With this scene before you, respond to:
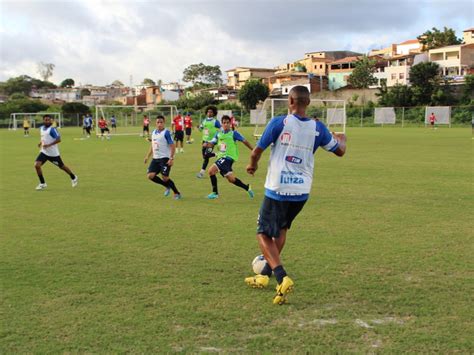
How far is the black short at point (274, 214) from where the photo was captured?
491 centimetres

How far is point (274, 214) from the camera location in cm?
491

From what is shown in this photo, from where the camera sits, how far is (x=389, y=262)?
19.4 feet

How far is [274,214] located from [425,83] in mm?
60757

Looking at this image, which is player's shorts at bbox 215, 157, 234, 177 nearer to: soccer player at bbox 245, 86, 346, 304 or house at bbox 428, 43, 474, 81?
soccer player at bbox 245, 86, 346, 304

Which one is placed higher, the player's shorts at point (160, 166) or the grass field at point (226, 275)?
the player's shorts at point (160, 166)

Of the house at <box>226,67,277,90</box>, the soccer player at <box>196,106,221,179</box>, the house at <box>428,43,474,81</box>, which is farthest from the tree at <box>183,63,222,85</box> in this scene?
the soccer player at <box>196,106,221,179</box>

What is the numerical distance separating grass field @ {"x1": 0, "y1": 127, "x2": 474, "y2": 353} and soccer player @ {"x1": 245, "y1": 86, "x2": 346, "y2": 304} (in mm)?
451

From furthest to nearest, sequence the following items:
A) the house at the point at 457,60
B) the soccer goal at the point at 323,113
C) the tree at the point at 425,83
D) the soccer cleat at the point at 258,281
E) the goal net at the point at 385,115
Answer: the house at the point at 457,60 → the tree at the point at 425,83 → the goal net at the point at 385,115 → the soccer goal at the point at 323,113 → the soccer cleat at the point at 258,281

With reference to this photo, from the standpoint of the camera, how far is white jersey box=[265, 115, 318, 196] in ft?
15.5

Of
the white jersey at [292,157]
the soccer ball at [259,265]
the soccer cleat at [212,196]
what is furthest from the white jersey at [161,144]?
the white jersey at [292,157]

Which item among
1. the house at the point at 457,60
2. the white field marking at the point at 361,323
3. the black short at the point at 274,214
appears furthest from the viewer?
the house at the point at 457,60

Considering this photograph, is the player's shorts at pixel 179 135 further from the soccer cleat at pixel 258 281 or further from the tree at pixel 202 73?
the tree at pixel 202 73

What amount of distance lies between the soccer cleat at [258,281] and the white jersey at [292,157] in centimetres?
92

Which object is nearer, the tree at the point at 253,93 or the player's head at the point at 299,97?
the player's head at the point at 299,97
